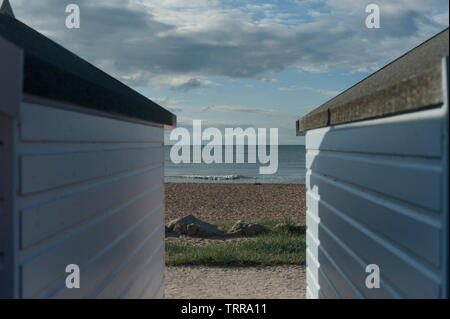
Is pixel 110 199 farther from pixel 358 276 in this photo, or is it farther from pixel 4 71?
pixel 358 276

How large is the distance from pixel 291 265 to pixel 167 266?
233 centimetres

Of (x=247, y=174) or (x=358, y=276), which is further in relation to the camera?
(x=247, y=174)

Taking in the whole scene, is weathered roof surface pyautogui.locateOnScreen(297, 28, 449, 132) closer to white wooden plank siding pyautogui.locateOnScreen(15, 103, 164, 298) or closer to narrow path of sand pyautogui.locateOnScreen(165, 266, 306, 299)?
white wooden plank siding pyautogui.locateOnScreen(15, 103, 164, 298)

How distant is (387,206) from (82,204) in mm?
1791

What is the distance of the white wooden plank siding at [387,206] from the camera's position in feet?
6.30

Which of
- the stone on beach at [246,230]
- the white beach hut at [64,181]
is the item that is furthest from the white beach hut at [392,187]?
the stone on beach at [246,230]

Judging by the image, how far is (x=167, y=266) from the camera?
27.6ft

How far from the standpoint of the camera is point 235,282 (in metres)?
7.36

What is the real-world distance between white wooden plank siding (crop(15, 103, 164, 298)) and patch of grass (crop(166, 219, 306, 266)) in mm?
3788

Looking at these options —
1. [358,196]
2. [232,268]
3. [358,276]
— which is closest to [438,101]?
[358,196]

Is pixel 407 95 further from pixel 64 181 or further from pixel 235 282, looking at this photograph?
pixel 235 282

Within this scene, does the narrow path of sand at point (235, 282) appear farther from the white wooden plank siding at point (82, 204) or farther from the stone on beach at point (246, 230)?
the stone on beach at point (246, 230)

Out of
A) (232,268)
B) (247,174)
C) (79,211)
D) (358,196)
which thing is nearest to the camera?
(79,211)

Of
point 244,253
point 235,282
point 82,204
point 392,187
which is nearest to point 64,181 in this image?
point 82,204
